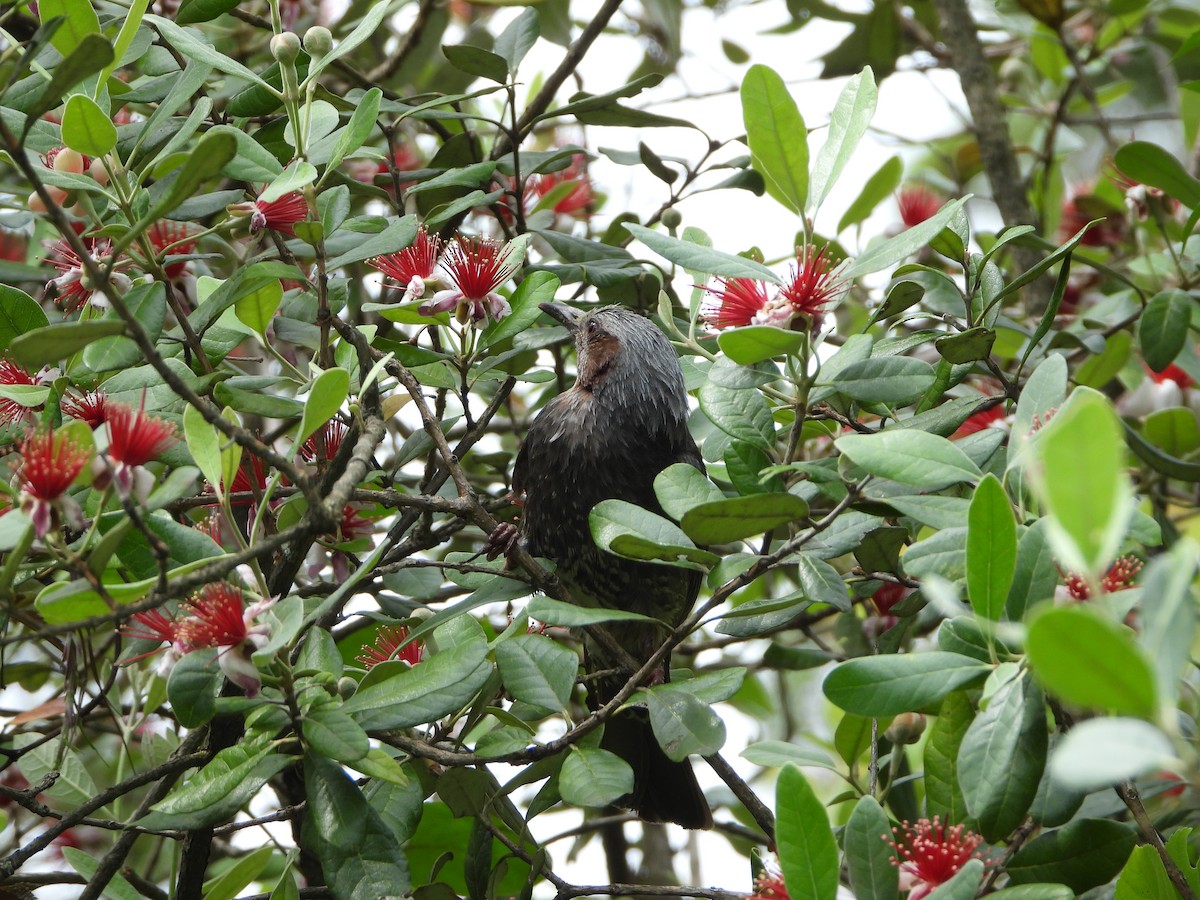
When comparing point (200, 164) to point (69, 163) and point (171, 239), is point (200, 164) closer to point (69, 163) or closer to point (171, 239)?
point (69, 163)

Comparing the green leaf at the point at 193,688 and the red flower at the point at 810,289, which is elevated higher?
the red flower at the point at 810,289

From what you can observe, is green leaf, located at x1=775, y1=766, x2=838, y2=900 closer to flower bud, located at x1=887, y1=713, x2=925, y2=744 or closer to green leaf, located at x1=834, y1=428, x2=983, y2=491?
green leaf, located at x1=834, y1=428, x2=983, y2=491

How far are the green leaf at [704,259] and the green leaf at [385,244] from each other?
0.43 meters

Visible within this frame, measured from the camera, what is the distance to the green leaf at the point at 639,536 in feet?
5.60

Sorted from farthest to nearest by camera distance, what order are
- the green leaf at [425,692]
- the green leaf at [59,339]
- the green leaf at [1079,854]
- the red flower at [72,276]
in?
the red flower at [72,276], the green leaf at [1079,854], the green leaf at [425,692], the green leaf at [59,339]

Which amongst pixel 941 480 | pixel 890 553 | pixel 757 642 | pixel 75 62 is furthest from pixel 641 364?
pixel 75 62

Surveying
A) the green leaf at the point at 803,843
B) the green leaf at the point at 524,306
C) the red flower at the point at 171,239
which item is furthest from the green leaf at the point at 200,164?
the green leaf at the point at 803,843

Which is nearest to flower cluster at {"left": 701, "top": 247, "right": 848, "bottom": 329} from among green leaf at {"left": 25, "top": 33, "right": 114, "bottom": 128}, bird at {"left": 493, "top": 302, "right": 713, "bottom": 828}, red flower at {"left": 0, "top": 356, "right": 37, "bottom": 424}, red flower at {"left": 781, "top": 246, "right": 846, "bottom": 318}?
red flower at {"left": 781, "top": 246, "right": 846, "bottom": 318}

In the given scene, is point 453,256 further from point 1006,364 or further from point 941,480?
point 1006,364

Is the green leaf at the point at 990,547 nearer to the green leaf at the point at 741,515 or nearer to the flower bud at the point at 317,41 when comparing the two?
the green leaf at the point at 741,515

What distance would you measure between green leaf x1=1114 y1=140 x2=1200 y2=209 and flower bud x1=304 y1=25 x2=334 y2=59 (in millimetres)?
1849

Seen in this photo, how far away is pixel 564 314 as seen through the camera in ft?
10.6

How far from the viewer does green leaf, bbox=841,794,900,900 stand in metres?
1.56

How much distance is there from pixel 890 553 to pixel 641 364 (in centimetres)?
139
